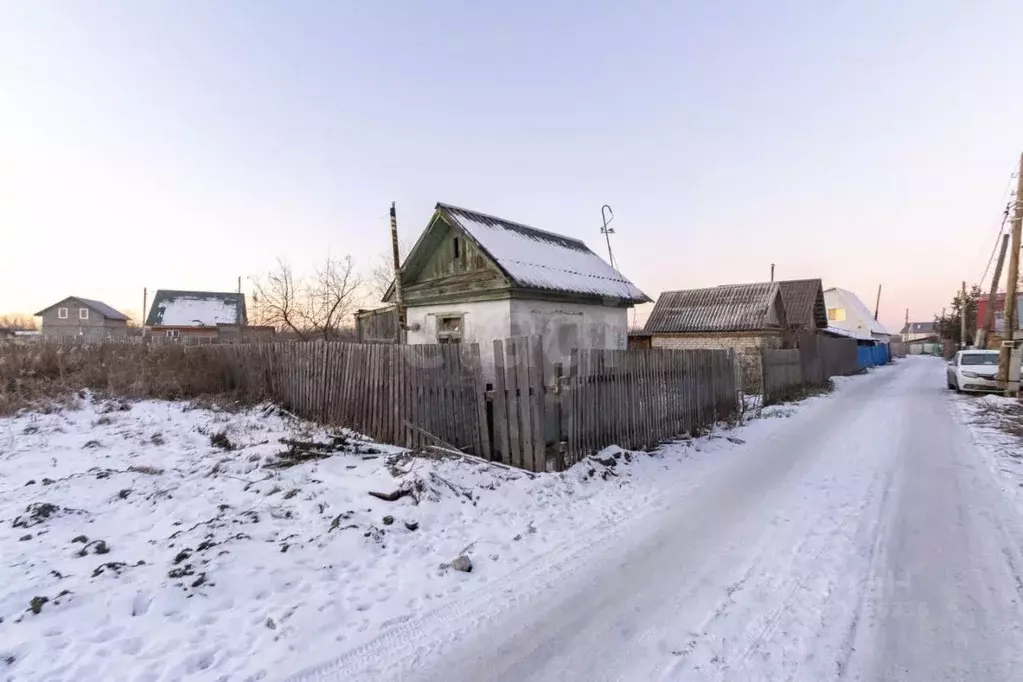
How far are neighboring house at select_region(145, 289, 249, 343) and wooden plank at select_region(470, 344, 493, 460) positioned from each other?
42775 mm

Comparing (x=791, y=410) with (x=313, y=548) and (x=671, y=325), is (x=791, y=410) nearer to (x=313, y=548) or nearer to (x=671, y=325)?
(x=671, y=325)

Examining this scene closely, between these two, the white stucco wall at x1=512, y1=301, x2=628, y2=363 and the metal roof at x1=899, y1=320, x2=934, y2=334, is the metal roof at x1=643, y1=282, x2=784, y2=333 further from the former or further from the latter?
the metal roof at x1=899, y1=320, x2=934, y2=334

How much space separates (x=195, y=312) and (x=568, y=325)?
152ft

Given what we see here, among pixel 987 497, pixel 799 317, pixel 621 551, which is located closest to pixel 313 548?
pixel 621 551

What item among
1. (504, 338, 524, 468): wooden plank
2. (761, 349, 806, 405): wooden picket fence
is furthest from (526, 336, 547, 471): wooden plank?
(761, 349, 806, 405): wooden picket fence

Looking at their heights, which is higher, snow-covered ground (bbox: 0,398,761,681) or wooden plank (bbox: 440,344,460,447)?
wooden plank (bbox: 440,344,460,447)

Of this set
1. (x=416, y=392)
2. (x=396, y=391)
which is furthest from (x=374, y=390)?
(x=416, y=392)

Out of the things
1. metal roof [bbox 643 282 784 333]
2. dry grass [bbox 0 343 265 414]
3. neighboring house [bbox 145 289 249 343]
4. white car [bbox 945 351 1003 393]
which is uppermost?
neighboring house [bbox 145 289 249 343]

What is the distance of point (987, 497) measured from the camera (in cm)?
608

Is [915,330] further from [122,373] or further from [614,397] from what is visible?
[122,373]

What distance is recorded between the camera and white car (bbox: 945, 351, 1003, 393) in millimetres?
17156

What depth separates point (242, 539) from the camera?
14.9 ft

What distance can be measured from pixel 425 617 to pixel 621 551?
80.0 inches

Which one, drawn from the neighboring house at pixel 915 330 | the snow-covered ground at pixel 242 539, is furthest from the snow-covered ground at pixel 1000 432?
the neighboring house at pixel 915 330
